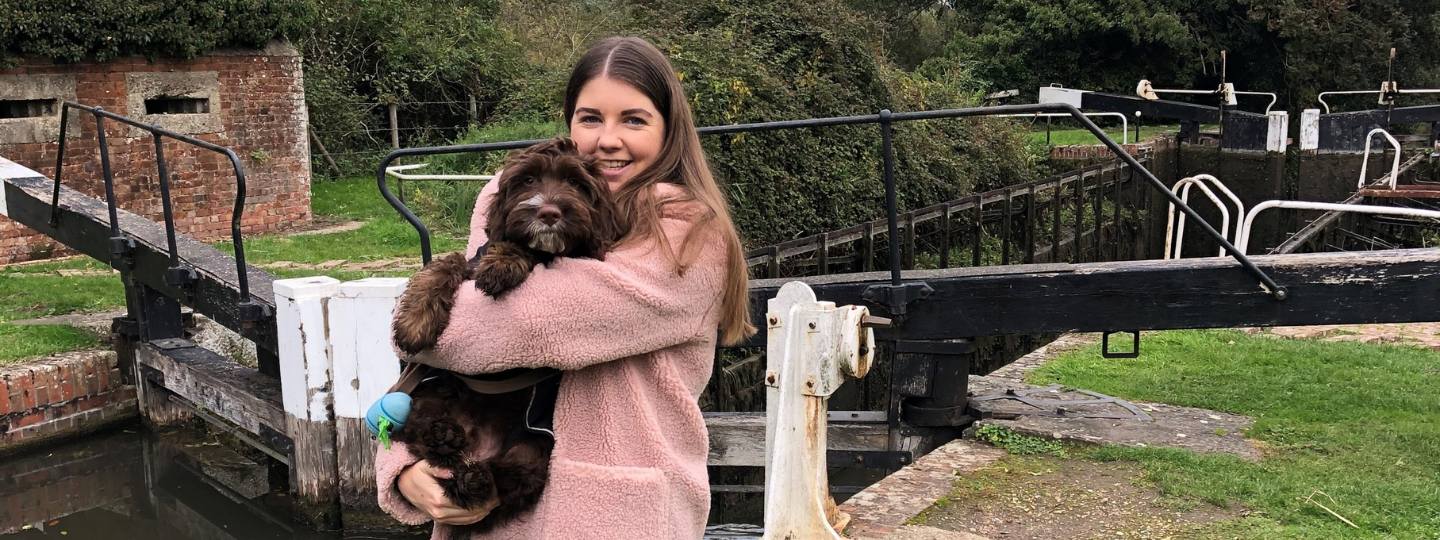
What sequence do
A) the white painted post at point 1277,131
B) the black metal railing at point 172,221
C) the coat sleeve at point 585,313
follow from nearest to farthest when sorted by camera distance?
the coat sleeve at point 585,313, the black metal railing at point 172,221, the white painted post at point 1277,131

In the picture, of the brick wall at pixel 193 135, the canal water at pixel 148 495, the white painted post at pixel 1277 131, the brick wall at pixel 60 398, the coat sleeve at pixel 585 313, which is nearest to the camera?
the coat sleeve at pixel 585 313

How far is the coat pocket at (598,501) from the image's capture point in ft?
6.02

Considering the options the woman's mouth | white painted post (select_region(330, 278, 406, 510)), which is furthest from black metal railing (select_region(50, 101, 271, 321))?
the woman's mouth

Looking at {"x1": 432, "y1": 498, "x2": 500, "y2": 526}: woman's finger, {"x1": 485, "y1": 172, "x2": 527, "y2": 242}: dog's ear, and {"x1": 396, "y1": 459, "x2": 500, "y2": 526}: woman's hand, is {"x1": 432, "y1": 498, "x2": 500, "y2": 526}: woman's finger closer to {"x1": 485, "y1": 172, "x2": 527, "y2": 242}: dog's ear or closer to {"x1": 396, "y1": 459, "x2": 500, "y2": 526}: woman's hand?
{"x1": 396, "y1": 459, "x2": 500, "y2": 526}: woman's hand

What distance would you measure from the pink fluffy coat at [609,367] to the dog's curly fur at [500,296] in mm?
30

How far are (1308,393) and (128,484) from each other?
6.58m

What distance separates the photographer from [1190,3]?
27.7m

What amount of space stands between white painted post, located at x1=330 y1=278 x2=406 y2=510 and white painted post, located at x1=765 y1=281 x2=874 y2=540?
3088mm

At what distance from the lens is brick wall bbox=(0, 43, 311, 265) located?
410 inches

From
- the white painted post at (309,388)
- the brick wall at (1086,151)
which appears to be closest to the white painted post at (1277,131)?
the brick wall at (1086,151)

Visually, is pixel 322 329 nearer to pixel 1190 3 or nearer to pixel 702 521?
pixel 702 521

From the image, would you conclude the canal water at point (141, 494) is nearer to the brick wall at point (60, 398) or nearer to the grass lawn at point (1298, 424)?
the brick wall at point (60, 398)

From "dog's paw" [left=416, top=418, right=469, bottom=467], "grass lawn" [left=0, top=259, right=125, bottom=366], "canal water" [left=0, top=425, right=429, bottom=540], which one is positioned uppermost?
"dog's paw" [left=416, top=418, right=469, bottom=467]

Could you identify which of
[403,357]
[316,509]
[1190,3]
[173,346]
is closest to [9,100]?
[173,346]
